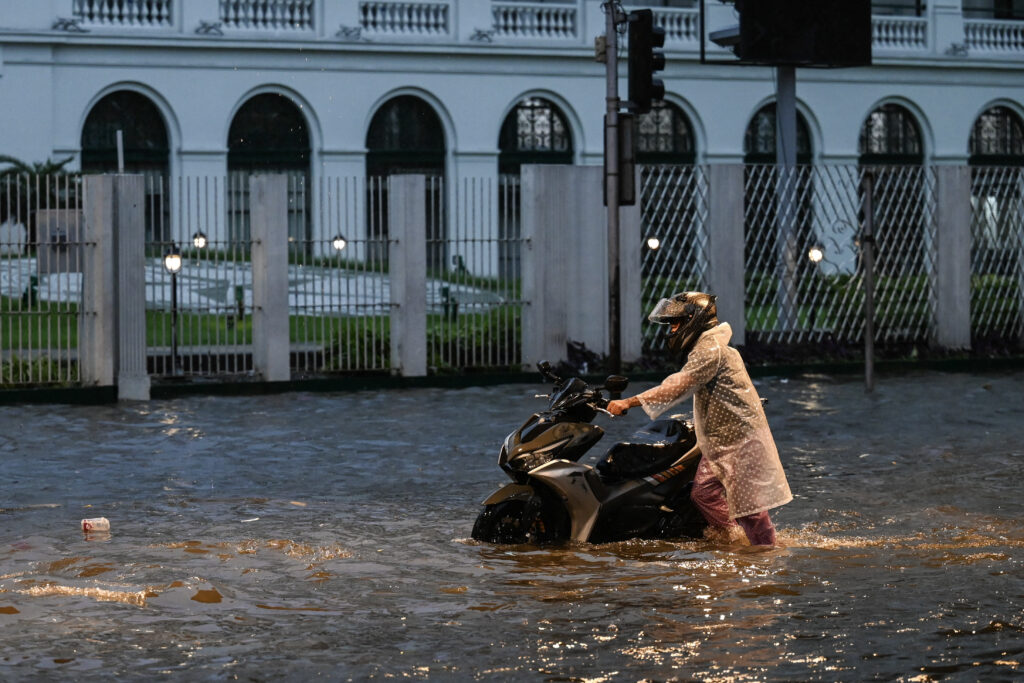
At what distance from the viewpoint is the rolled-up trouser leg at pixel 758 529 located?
29.6 feet

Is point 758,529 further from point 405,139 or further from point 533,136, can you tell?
point 533,136

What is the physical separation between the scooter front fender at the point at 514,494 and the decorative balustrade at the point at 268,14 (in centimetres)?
2776

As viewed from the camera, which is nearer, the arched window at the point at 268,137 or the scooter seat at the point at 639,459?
the scooter seat at the point at 639,459

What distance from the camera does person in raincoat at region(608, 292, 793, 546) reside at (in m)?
8.90

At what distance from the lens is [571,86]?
3875cm

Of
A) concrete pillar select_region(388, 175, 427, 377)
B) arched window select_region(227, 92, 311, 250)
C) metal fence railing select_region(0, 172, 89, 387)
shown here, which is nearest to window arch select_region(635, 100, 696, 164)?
arched window select_region(227, 92, 311, 250)

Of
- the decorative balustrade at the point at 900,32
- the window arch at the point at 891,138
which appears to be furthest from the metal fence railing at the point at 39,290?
the window arch at the point at 891,138

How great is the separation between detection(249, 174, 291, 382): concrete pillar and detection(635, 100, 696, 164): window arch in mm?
21466

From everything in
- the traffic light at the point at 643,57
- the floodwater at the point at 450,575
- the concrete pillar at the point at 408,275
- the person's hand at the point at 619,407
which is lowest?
the floodwater at the point at 450,575

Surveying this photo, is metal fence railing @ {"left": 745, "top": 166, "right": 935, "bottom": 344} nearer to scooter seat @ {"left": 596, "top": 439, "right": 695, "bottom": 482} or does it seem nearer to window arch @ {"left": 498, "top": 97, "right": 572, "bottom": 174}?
scooter seat @ {"left": 596, "top": 439, "right": 695, "bottom": 482}

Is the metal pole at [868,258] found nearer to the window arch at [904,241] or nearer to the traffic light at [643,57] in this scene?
the traffic light at [643,57]

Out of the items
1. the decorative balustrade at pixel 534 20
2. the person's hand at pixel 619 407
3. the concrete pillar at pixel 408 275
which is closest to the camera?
the person's hand at pixel 619 407

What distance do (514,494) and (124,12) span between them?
91.6 ft

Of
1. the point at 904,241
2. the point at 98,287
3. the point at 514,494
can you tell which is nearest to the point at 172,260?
the point at 98,287
